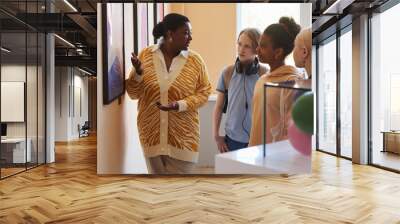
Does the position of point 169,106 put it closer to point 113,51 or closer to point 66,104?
point 113,51

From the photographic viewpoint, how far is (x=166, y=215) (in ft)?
13.2

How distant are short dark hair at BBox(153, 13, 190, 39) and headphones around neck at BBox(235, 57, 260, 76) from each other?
38.7 inches

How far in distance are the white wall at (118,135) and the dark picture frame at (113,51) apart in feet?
0.25

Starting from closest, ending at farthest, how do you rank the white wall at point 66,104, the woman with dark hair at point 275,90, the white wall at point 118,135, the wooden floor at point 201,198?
1. the wooden floor at point 201,198
2. the woman with dark hair at point 275,90
3. the white wall at point 118,135
4. the white wall at point 66,104

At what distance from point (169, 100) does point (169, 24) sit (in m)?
1.08

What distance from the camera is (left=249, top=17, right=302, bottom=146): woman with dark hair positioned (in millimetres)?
5707

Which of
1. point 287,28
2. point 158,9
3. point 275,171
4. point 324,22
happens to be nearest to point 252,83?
A: point 287,28

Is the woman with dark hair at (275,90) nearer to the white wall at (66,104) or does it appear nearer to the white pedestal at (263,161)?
the white pedestal at (263,161)

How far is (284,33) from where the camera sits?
5.85 meters

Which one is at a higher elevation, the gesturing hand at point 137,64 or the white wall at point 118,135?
the gesturing hand at point 137,64

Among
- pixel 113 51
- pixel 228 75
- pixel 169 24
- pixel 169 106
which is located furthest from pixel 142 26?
pixel 228 75

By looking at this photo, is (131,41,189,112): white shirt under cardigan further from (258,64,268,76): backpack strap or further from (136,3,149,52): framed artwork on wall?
(258,64,268,76): backpack strap

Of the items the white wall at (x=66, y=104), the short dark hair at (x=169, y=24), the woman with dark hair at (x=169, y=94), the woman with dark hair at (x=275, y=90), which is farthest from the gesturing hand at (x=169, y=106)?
the white wall at (x=66, y=104)

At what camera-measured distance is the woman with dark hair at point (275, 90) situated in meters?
5.71
